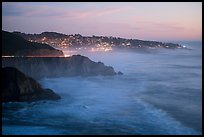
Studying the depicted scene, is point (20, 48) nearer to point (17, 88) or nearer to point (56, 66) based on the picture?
point (56, 66)

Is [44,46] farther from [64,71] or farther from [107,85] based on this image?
[107,85]

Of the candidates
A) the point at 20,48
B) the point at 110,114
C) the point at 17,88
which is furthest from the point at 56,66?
the point at 110,114

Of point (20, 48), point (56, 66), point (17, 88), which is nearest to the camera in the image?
point (17, 88)

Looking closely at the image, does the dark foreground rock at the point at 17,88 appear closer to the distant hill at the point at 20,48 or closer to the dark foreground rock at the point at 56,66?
the dark foreground rock at the point at 56,66

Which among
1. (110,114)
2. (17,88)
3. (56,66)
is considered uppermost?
(56,66)

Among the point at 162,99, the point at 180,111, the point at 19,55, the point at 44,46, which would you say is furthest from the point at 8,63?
the point at 180,111

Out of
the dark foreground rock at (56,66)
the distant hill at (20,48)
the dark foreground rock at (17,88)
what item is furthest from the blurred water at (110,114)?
the distant hill at (20,48)
